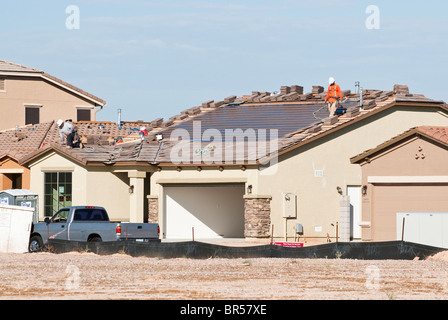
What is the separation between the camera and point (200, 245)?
97.1ft

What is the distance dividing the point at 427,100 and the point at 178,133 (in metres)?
12.1

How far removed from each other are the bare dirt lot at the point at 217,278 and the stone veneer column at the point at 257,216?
36.6 feet

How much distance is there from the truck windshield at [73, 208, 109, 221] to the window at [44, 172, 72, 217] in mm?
8693

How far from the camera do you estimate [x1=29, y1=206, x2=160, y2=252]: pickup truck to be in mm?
33812

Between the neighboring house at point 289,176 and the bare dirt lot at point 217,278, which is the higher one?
the neighboring house at point 289,176

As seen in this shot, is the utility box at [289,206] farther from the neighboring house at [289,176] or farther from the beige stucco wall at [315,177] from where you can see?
the beige stucco wall at [315,177]

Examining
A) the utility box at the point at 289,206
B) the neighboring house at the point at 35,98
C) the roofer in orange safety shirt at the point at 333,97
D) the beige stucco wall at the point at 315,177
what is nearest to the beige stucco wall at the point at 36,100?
the neighboring house at the point at 35,98

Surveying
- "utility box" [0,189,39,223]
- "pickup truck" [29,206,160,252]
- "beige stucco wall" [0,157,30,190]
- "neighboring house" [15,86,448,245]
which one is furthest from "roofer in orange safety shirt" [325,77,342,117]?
"beige stucco wall" [0,157,30,190]

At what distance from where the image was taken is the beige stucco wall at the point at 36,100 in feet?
203

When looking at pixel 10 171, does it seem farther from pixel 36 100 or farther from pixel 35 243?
pixel 36 100

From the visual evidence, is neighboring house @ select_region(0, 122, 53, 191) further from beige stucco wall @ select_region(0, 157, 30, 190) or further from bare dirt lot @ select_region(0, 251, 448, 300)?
bare dirt lot @ select_region(0, 251, 448, 300)
